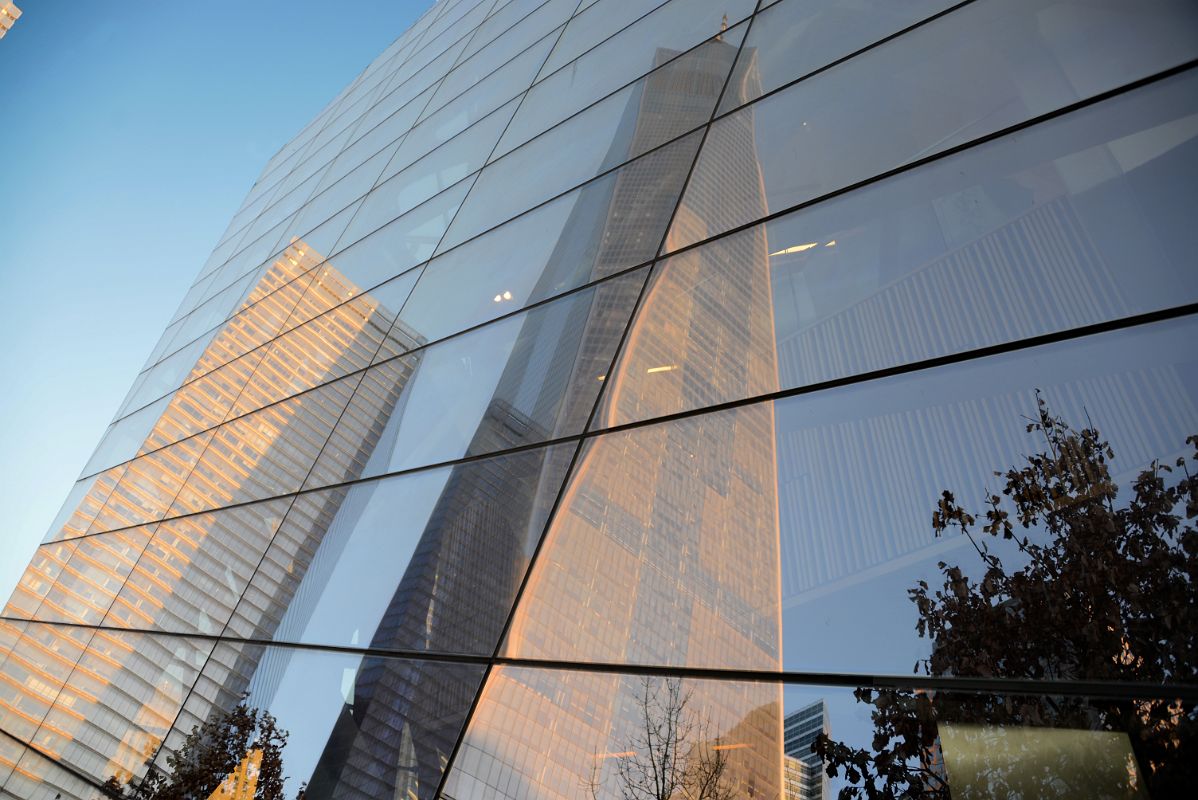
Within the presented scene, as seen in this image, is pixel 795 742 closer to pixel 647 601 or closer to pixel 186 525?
pixel 647 601

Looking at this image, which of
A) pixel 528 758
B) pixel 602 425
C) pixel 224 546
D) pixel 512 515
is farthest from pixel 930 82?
pixel 224 546

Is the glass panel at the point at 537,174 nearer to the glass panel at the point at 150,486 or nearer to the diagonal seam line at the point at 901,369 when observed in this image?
the diagonal seam line at the point at 901,369

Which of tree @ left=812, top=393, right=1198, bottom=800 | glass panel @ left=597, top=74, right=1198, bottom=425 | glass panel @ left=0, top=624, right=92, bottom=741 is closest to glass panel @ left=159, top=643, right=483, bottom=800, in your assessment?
glass panel @ left=597, top=74, right=1198, bottom=425

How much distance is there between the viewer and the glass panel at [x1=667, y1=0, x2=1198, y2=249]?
4461mm

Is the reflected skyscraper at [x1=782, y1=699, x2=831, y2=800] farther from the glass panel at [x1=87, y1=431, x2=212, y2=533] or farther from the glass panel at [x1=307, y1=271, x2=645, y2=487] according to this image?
the glass panel at [x1=87, y1=431, x2=212, y2=533]

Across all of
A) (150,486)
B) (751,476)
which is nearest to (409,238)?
(150,486)

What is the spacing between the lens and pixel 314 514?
7.90 metres

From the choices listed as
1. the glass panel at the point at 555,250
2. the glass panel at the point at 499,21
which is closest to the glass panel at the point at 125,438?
the glass panel at the point at 555,250

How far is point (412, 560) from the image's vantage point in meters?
5.95

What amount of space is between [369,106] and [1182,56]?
61.4 ft

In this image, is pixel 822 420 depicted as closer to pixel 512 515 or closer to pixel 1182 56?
pixel 512 515

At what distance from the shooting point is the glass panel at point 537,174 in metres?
7.15

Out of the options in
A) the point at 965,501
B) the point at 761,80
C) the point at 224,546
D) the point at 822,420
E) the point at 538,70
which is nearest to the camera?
the point at 965,501

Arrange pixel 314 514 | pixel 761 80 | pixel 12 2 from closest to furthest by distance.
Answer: pixel 761 80 → pixel 314 514 → pixel 12 2
